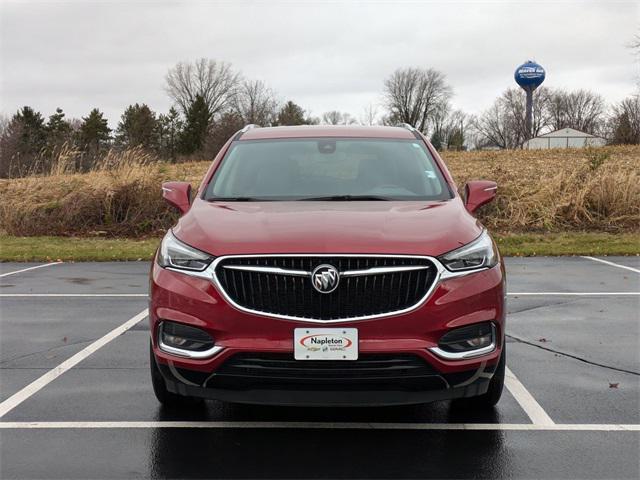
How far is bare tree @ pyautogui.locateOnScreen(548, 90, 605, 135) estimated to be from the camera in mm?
108500

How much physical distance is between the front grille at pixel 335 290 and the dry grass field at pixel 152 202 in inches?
509

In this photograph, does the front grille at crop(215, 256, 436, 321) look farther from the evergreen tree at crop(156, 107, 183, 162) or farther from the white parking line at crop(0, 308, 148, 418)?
the evergreen tree at crop(156, 107, 183, 162)

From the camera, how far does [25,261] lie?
1291 centimetres

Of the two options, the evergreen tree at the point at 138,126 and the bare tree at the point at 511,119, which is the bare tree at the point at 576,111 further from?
the evergreen tree at the point at 138,126

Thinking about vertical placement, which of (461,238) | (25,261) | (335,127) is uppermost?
(335,127)

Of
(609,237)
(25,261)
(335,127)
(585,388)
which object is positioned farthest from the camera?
(609,237)

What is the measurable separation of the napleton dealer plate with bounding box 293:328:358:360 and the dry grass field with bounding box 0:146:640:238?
42.9 feet

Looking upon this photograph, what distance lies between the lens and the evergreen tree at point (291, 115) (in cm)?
8644

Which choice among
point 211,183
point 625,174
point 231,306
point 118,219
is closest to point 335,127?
point 211,183

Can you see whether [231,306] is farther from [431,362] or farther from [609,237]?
[609,237]

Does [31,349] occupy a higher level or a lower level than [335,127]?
lower

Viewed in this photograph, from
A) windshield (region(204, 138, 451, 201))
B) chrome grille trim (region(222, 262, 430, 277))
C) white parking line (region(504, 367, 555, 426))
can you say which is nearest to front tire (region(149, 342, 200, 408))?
chrome grille trim (region(222, 262, 430, 277))

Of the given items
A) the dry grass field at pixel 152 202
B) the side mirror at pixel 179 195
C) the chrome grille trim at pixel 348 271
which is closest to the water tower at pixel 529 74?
the dry grass field at pixel 152 202

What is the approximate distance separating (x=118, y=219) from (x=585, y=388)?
1387 centimetres
